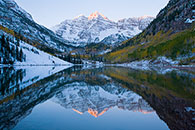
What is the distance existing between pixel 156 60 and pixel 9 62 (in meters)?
126

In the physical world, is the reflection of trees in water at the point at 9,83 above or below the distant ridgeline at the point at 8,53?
below

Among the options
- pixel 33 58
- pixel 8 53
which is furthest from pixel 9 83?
pixel 33 58

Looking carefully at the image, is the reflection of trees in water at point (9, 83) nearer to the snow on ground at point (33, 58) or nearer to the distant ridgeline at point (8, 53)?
the distant ridgeline at point (8, 53)

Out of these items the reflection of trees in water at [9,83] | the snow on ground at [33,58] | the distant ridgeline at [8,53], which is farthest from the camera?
the snow on ground at [33,58]

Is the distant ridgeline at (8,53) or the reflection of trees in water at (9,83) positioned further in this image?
the distant ridgeline at (8,53)

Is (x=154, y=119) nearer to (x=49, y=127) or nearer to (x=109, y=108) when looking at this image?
(x=109, y=108)

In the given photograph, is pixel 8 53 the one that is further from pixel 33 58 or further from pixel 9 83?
pixel 9 83

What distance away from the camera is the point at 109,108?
662 inches

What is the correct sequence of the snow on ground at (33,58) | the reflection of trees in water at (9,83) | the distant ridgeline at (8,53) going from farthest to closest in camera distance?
1. the snow on ground at (33,58)
2. the distant ridgeline at (8,53)
3. the reflection of trees in water at (9,83)

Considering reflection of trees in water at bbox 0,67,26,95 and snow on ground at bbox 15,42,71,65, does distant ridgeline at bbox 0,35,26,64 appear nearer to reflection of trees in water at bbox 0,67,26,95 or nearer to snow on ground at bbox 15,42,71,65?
snow on ground at bbox 15,42,71,65

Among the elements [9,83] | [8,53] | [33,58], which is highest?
[8,53]

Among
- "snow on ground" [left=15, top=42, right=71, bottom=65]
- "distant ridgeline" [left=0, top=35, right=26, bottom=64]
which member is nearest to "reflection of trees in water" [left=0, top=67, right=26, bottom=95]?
"distant ridgeline" [left=0, top=35, right=26, bottom=64]

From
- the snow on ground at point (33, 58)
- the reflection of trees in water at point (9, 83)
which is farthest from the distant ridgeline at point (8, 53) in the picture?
the reflection of trees in water at point (9, 83)

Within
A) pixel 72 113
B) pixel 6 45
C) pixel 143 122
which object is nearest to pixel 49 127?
pixel 72 113
